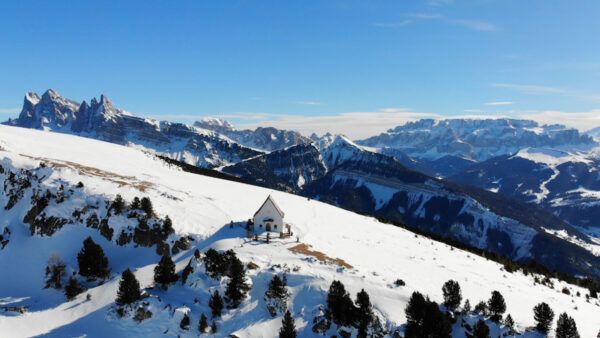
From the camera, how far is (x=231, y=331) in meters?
41.6

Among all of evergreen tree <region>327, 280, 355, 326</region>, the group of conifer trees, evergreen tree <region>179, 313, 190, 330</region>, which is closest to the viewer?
the group of conifer trees

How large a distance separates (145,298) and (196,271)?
7349 millimetres

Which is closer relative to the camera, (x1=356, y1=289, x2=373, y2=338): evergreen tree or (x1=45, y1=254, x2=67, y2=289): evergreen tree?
(x1=356, y1=289, x2=373, y2=338): evergreen tree

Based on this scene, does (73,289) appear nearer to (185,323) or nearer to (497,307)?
(185,323)

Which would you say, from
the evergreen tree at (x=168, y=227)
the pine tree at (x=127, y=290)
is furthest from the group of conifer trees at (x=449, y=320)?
the evergreen tree at (x=168, y=227)

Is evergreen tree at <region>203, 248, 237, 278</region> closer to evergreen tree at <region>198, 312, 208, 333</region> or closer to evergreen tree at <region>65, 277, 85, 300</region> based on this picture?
evergreen tree at <region>198, 312, 208, 333</region>

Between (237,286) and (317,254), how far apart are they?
17.1 meters

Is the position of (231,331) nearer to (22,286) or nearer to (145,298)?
(145,298)

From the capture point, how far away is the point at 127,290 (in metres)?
43.7

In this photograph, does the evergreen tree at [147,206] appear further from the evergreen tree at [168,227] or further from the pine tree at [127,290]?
the pine tree at [127,290]

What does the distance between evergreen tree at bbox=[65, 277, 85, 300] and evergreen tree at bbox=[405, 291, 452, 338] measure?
1759 inches

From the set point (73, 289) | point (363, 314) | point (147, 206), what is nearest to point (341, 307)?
point (363, 314)

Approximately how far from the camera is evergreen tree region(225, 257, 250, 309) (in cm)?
4516

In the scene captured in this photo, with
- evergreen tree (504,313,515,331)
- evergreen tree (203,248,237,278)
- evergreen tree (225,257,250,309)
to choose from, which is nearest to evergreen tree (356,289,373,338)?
evergreen tree (225,257,250,309)
